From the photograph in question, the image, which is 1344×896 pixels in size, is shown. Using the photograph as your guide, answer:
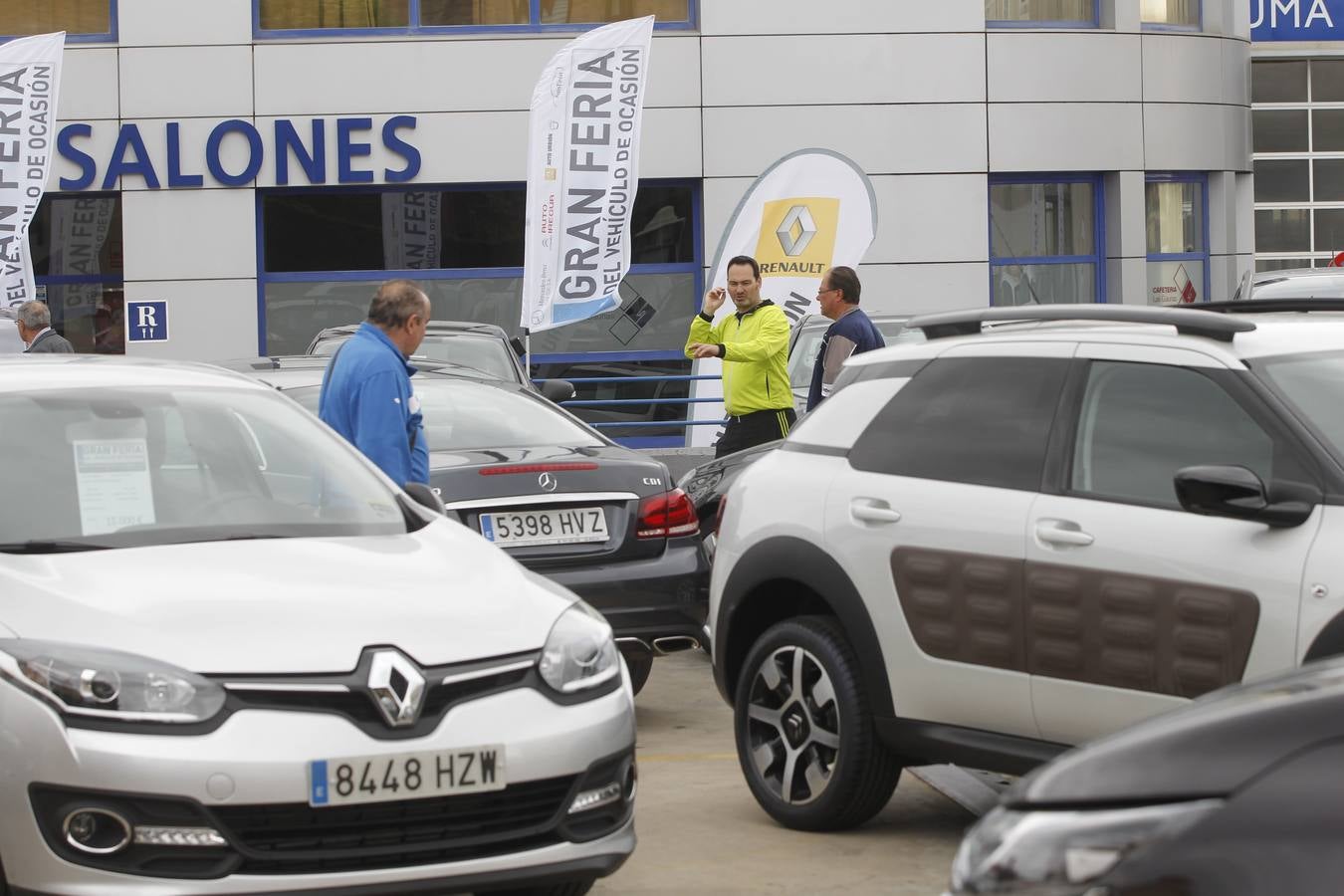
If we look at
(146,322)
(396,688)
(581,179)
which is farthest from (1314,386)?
(146,322)

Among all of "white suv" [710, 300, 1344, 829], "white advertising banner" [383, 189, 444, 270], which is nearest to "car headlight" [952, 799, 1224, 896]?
"white suv" [710, 300, 1344, 829]

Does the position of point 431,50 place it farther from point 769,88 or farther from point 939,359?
point 939,359

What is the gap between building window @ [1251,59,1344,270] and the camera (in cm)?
2906

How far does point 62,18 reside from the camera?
21.1 m

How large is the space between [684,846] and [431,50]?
1611cm

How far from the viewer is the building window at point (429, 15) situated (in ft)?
69.1

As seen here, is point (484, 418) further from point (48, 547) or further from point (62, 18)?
point (62, 18)

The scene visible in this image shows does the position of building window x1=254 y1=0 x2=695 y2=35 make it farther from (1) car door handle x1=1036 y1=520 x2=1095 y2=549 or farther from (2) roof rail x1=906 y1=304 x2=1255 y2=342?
(1) car door handle x1=1036 y1=520 x2=1095 y2=549

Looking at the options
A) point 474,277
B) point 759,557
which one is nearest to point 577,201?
point 474,277

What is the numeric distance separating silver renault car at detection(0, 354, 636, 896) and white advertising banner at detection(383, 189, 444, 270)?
633 inches

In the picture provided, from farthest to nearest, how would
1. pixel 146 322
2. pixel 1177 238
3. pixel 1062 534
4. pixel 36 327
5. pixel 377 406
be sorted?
pixel 1177 238, pixel 146 322, pixel 36 327, pixel 377 406, pixel 1062 534

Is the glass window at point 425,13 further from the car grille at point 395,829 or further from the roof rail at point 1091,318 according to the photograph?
the car grille at point 395,829

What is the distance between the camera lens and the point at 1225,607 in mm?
4695

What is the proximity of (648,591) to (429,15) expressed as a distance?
14.8m
